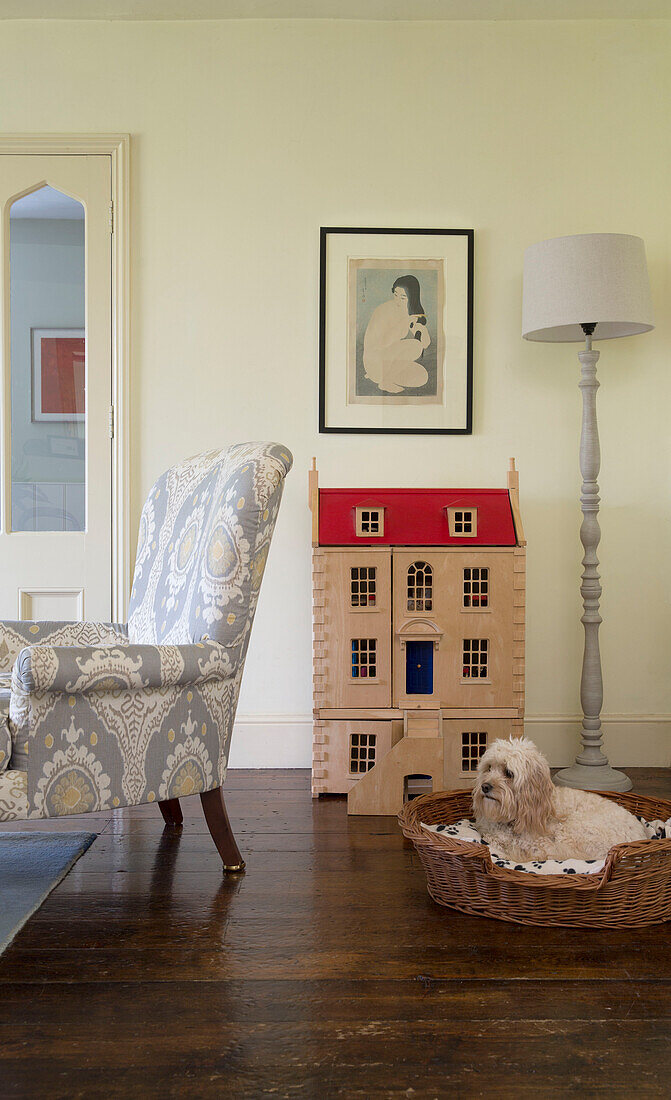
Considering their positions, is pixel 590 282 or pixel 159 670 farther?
pixel 590 282

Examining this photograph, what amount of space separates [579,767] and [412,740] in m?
0.72

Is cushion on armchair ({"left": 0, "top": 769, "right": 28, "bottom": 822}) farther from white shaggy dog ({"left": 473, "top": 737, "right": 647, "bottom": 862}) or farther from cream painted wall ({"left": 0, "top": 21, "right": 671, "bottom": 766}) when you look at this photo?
cream painted wall ({"left": 0, "top": 21, "right": 671, "bottom": 766})

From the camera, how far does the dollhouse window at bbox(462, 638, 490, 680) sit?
9.01ft

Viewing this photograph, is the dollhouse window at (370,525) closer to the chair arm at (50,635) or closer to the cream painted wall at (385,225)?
the cream painted wall at (385,225)

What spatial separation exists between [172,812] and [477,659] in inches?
41.2

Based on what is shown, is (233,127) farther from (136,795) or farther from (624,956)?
(624,956)

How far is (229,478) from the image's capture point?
2.12 metres

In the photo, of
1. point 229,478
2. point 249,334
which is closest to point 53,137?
point 249,334

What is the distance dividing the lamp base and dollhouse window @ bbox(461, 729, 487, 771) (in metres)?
0.34

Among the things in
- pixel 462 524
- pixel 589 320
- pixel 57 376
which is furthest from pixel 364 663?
pixel 57 376

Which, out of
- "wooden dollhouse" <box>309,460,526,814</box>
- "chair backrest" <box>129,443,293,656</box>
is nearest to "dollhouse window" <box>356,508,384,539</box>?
"wooden dollhouse" <box>309,460,526,814</box>

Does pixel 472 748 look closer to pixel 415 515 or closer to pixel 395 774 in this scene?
pixel 395 774

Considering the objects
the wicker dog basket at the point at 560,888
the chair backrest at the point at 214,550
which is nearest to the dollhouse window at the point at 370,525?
the chair backrest at the point at 214,550

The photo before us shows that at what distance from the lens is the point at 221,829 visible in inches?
81.6
